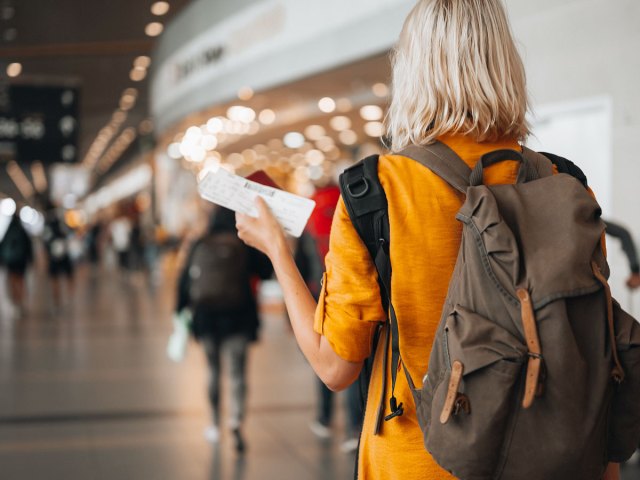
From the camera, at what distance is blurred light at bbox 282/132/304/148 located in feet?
75.5

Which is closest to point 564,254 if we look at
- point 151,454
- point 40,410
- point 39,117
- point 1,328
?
point 151,454

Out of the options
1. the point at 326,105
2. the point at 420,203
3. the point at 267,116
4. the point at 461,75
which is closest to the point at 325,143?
the point at 267,116

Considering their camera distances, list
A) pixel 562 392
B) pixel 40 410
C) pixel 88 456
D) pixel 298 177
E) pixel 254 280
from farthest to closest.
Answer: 1. pixel 298 177
2. pixel 40 410
3. pixel 254 280
4. pixel 88 456
5. pixel 562 392

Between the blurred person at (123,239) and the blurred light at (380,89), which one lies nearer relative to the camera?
the blurred light at (380,89)

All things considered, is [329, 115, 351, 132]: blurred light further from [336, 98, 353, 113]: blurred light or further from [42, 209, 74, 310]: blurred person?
[42, 209, 74, 310]: blurred person

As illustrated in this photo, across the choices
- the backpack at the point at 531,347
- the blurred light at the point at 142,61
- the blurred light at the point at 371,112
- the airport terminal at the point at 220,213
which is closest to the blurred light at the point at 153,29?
the airport terminal at the point at 220,213

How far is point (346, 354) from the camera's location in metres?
1.57

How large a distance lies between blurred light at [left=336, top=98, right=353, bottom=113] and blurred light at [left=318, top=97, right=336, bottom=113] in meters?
0.11

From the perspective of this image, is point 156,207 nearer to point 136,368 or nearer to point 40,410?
point 136,368

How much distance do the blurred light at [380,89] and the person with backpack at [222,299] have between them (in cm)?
956

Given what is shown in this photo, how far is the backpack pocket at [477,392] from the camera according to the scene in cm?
130

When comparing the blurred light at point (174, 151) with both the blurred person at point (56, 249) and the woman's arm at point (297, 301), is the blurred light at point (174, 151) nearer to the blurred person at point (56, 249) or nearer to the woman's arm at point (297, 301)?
the blurred person at point (56, 249)

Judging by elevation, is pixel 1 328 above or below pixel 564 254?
below

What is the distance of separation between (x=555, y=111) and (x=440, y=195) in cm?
499
